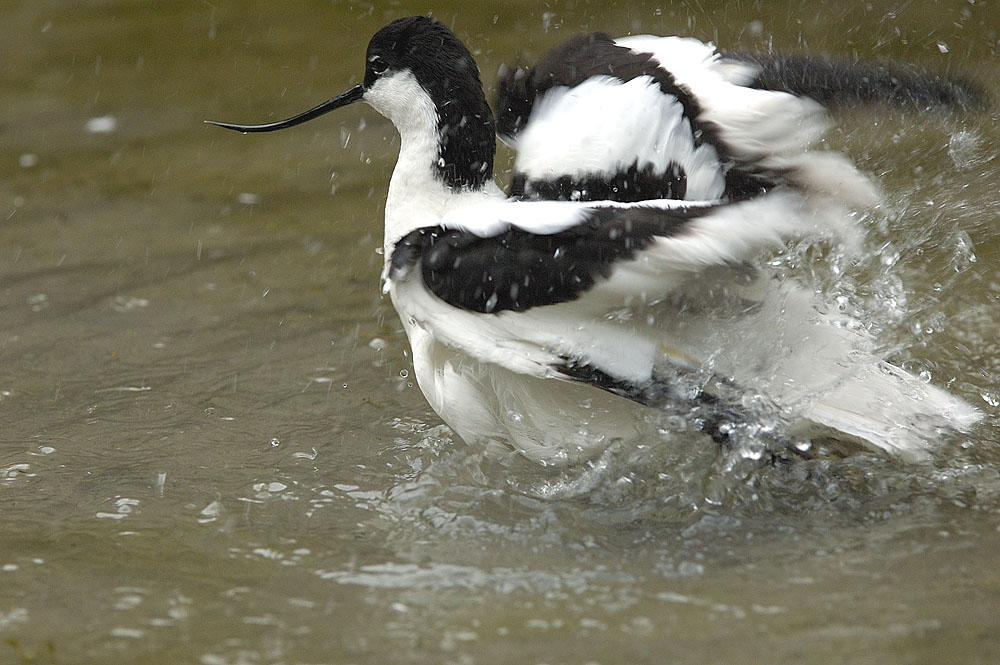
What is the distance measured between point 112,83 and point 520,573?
174 inches

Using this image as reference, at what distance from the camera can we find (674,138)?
2746mm

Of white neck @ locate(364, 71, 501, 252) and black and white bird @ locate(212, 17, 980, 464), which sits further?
white neck @ locate(364, 71, 501, 252)

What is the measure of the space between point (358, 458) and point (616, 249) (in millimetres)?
1055

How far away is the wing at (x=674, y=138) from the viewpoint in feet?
8.78

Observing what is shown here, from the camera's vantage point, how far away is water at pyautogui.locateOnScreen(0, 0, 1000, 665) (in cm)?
222

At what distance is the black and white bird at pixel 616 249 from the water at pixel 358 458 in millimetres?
160

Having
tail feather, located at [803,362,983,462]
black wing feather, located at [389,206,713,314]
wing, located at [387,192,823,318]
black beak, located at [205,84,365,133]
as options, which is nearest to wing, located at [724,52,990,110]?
wing, located at [387,192,823,318]

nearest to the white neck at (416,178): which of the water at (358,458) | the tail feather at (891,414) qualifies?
the water at (358,458)

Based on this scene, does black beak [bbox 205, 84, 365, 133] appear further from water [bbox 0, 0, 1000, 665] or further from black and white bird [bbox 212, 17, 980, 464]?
water [bbox 0, 0, 1000, 665]

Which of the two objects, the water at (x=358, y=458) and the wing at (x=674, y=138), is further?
the wing at (x=674, y=138)

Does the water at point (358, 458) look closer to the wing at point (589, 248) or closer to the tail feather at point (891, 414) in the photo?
the tail feather at point (891, 414)

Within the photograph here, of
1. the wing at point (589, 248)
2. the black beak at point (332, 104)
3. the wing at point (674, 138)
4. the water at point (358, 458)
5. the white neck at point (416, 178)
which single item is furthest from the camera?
the black beak at point (332, 104)

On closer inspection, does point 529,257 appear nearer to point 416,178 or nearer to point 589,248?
point 589,248

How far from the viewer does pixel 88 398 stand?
11.8 ft
